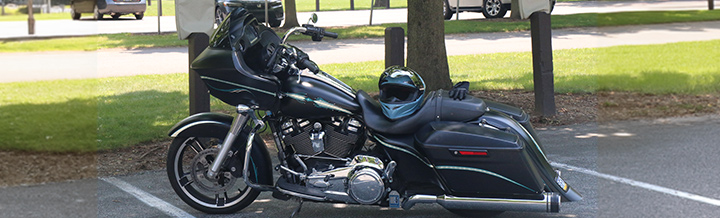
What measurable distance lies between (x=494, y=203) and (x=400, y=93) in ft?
2.88

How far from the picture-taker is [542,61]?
28.3 feet

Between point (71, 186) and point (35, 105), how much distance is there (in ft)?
9.45

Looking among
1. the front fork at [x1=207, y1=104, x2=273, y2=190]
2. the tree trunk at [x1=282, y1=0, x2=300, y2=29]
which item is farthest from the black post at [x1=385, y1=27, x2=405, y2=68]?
the tree trunk at [x1=282, y1=0, x2=300, y2=29]

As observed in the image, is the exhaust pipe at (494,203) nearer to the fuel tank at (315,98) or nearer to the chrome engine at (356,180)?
the chrome engine at (356,180)

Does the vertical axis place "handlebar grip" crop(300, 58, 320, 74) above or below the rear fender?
above

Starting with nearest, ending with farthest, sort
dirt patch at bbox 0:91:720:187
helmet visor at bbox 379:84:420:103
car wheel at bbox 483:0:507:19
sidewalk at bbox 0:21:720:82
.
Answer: helmet visor at bbox 379:84:420:103, dirt patch at bbox 0:91:720:187, sidewalk at bbox 0:21:720:82, car wheel at bbox 483:0:507:19

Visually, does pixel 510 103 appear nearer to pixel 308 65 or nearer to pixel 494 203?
pixel 494 203

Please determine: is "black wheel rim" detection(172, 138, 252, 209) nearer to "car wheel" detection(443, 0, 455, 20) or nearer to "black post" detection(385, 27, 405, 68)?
"black post" detection(385, 27, 405, 68)

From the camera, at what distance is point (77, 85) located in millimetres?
8594

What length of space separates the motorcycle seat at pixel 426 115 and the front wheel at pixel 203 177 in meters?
0.94

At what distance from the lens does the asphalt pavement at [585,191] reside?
539 cm

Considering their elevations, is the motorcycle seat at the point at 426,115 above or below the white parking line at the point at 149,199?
above

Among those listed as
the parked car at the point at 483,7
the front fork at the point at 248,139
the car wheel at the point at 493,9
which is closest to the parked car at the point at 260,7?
the parked car at the point at 483,7

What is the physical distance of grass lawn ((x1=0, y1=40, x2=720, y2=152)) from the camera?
311 inches
